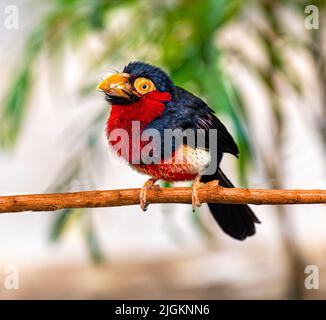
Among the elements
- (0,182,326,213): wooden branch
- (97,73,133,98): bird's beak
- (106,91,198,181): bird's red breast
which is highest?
(97,73,133,98): bird's beak

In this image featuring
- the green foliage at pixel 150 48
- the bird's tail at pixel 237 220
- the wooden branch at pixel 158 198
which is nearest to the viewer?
the wooden branch at pixel 158 198

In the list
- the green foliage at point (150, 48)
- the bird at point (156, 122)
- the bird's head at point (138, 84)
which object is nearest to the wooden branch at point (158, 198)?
the bird at point (156, 122)

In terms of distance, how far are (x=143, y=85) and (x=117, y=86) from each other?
0.13 feet

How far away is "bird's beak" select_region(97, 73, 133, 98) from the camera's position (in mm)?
886

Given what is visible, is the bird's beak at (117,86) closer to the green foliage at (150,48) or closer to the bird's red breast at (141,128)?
the bird's red breast at (141,128)

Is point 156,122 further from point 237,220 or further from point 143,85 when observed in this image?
point 237,220

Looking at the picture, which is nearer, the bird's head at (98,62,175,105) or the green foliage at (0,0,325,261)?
the bird's head at (98,62,175,105)

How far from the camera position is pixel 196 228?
1.50m

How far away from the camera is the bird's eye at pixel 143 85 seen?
2.96 ft

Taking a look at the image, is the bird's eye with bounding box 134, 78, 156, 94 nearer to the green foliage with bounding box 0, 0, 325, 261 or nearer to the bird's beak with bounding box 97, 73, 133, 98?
the bird's beak with bounding box 97, 73, 133, 98

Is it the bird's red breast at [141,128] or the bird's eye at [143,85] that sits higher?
the bird's eye at [143,85]

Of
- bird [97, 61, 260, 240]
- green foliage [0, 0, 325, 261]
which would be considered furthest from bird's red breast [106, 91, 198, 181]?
green foliage [0, 0, 325, 261]

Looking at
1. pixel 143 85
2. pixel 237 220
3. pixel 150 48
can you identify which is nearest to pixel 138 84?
pixel 143 85

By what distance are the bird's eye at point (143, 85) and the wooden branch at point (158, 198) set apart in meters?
0.15
